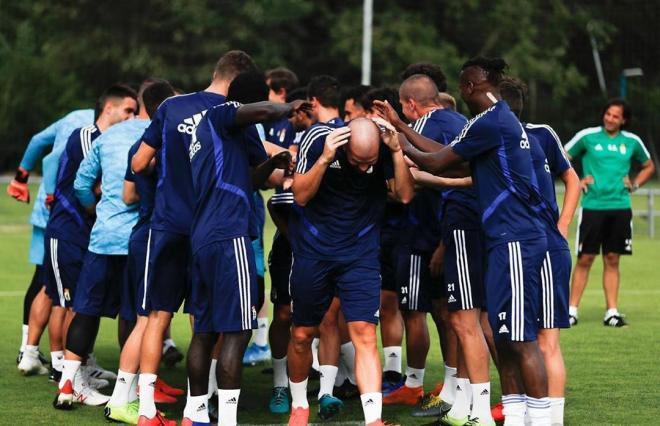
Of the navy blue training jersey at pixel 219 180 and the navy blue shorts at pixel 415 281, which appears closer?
the navy blue training jersey at pixel 219 180

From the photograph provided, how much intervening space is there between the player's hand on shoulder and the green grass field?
2209 millimetres

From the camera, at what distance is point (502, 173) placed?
24.8 feet

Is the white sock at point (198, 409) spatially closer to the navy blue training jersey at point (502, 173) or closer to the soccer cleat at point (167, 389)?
the soccer cleat at point (167, 389)

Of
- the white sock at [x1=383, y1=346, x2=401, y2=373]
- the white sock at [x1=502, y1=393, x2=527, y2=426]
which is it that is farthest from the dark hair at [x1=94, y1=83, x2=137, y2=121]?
the white sock at [x1=502, y1=393, x2=527, y2=426]

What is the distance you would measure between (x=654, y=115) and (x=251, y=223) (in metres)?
44.0

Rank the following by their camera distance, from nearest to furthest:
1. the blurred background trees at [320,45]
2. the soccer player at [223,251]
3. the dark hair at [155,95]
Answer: the soccer player at [223,251] < the dark hair at [155,95] < the blurred background trees at [320,45]

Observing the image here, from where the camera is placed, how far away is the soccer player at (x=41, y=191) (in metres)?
10.8

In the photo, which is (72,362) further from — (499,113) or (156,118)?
(499,113)

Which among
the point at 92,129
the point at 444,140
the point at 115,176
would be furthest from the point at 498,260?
the point at 92,129

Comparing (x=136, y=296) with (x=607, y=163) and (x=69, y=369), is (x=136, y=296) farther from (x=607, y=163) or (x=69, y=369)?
(x=607, y=163)

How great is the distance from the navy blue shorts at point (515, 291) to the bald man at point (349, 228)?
78cm

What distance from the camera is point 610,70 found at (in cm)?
5444

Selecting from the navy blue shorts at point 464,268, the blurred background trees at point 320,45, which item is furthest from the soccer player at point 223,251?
the blurred background trees at point 320,45

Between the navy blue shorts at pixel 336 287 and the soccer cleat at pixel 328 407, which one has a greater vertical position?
the navy blue shorts at pixel 336 287
